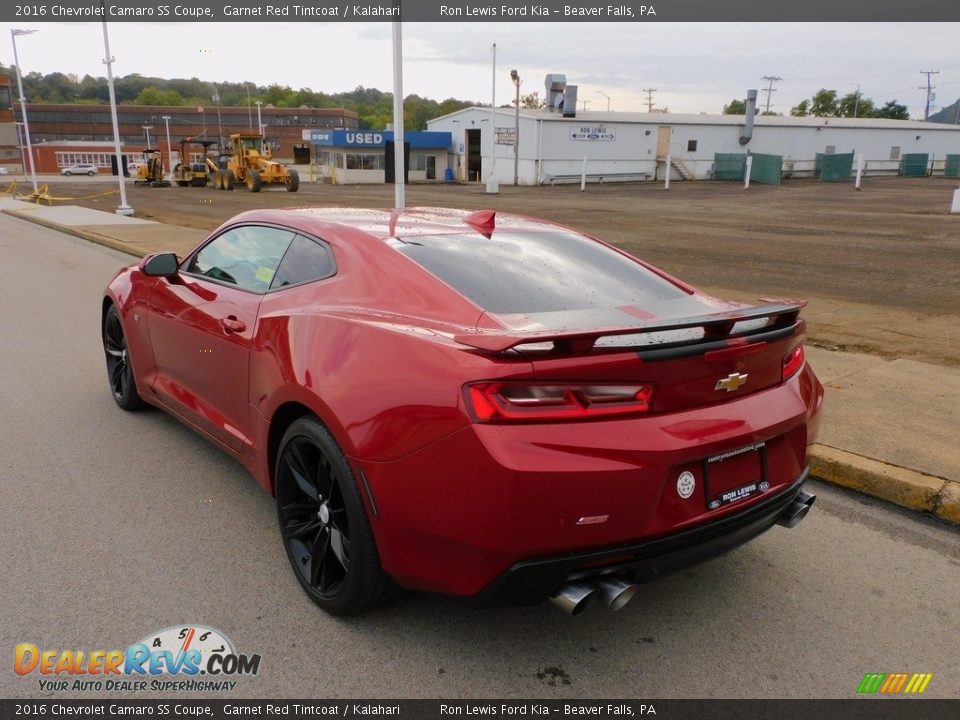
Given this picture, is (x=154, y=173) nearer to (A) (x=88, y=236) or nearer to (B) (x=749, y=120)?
(A) (x=88, y=236)

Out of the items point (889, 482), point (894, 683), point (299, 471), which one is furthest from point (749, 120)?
point (299, 471)

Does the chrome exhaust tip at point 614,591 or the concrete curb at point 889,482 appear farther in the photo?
the concrete curb at point 889,482

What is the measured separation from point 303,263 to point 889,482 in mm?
3309

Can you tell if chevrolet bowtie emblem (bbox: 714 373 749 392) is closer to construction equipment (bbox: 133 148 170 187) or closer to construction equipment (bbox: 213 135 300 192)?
construction equipment (bbox: 213 135 300 192)

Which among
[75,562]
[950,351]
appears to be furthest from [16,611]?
[950,351]

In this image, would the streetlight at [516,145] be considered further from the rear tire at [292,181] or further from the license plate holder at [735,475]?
the license plate holder at [735,475]

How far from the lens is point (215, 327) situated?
3840 mm

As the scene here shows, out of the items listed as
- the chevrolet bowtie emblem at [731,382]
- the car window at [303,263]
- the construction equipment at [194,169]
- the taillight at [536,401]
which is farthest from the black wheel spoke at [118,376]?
the construction equipment at [194,169]

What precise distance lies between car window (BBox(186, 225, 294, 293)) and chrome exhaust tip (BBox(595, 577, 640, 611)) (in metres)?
2.14

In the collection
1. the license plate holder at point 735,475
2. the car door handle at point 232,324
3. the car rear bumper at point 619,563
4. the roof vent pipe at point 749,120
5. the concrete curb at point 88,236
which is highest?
the roof vent pipe at point 749,120

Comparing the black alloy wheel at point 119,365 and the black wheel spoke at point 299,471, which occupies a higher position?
the black wheel spoke at point 299,471

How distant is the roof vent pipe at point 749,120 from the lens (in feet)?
179

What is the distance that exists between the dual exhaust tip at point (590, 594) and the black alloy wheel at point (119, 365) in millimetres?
3844

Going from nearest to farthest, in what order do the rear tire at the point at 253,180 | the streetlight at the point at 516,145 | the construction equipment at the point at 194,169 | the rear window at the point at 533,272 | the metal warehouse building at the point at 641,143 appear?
the rear window at the point at 533,272 → the rear tire at the point at 253,180 → the construction equipment at the point at 194,169 → the streetlight at the point at 516,145 → the metal warehouse building at the point at 641,143
